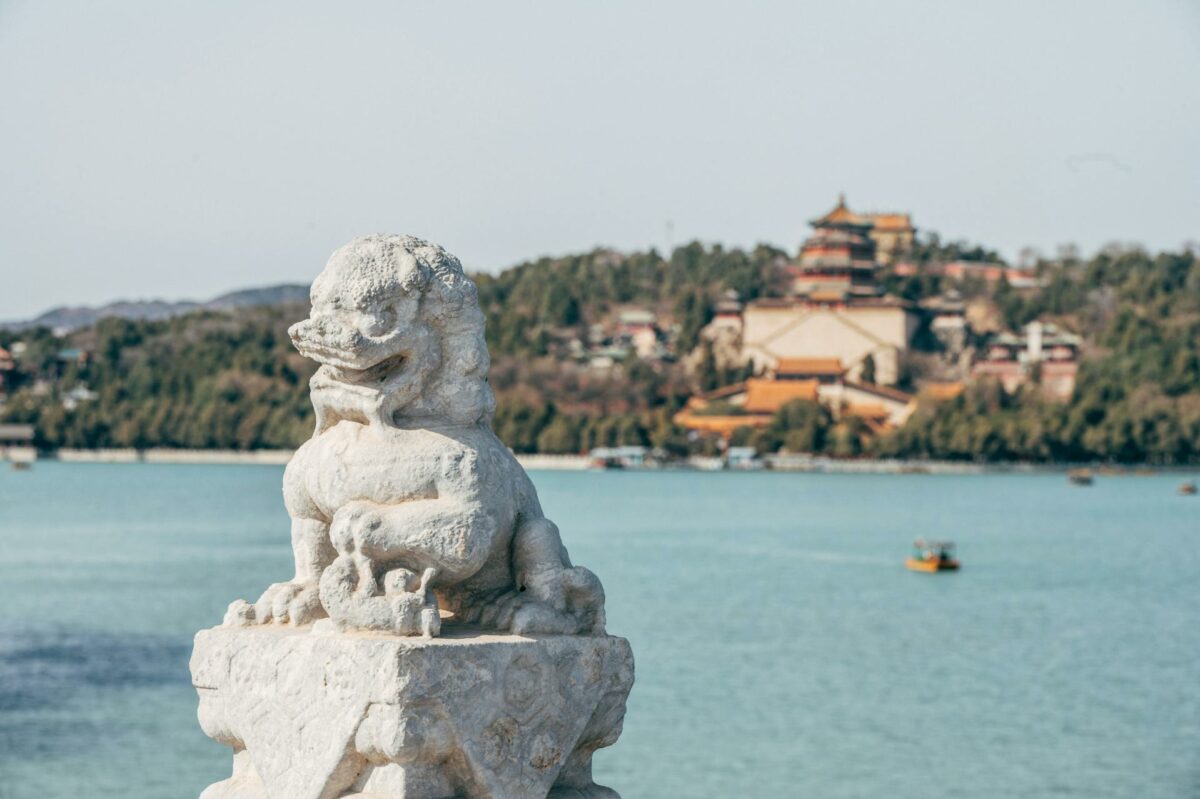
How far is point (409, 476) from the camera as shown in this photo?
348cm

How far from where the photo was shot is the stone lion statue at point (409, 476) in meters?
3.43

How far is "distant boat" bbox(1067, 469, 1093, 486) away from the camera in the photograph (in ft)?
275

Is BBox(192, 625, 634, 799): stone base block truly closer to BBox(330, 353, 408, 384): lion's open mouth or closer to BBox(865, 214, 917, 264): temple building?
BBox(330, 353, 408, 384): lion's open mouth

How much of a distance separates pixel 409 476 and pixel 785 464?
90.3 meters

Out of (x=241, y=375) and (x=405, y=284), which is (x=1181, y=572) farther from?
→ (x=241, y=375)

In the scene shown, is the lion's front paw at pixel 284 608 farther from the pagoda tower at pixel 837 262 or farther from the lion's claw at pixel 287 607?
the pagoda tower at pixel 837 262

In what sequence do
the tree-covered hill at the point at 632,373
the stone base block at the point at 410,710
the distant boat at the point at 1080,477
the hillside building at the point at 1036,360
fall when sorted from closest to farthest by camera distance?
the stone base block at the point at 410,710, the distant boat at the point at 1080,477, the tree-covered hill at the point at 632,373, the hillside building at the point at 1036,360

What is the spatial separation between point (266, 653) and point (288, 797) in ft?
0.78

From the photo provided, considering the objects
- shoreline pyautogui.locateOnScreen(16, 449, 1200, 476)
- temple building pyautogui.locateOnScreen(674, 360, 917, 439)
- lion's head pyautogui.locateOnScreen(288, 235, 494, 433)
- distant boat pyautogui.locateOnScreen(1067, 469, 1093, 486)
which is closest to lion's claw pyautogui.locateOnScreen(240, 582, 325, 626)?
lion's head pyautogui.locateOnScreen(288, 235, 494, 433)

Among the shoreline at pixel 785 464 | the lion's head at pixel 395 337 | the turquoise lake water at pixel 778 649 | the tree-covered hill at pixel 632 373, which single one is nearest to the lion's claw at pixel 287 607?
the lion's head at pixel 395 337

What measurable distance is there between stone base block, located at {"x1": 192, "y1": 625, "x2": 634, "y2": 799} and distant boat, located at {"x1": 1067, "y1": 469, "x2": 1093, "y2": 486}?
269 ft

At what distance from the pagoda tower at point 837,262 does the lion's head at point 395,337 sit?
98.7 meters

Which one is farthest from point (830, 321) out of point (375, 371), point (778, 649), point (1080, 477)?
point (375, 371)

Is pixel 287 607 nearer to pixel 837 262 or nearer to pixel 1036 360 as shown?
pixel 1036 360
